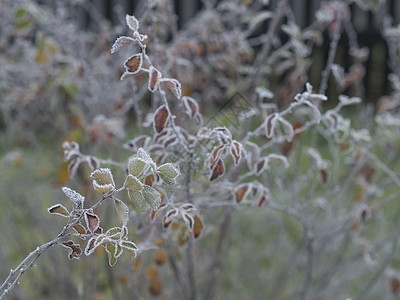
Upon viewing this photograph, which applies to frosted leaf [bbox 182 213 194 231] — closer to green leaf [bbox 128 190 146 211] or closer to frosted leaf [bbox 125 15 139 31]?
green leaf [bbox 128 190 146 211]

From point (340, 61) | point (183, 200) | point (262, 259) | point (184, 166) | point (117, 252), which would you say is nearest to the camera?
point (117, 252)

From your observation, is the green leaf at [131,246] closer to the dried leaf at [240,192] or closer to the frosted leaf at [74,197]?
the frosted leaf at [74,197]

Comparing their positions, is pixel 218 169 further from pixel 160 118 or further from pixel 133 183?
pixel 133 183

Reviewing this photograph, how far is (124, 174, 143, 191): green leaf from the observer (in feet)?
2.96

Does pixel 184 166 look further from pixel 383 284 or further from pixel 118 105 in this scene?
pixel 383 284

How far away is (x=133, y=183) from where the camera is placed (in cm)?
91

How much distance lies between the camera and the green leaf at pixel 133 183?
2.96 feet

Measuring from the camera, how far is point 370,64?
6.91 m

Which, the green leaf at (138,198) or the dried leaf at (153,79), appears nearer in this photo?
the green leaf at (138,198)

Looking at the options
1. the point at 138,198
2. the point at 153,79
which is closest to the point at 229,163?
the point at 153,79

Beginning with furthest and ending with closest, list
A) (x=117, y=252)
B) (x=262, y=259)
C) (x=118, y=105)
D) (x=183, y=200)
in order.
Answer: (x=262, y=259)
(x=118, y=105)
(x=183, y=200)
(x=117, y=252)

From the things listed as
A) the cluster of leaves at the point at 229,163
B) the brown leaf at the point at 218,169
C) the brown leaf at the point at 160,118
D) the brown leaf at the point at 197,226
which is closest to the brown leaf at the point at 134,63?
the cluster of leaves at the point at 229,163

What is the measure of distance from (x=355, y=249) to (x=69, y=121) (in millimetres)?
1785

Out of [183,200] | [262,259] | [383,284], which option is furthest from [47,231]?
[383,284]
